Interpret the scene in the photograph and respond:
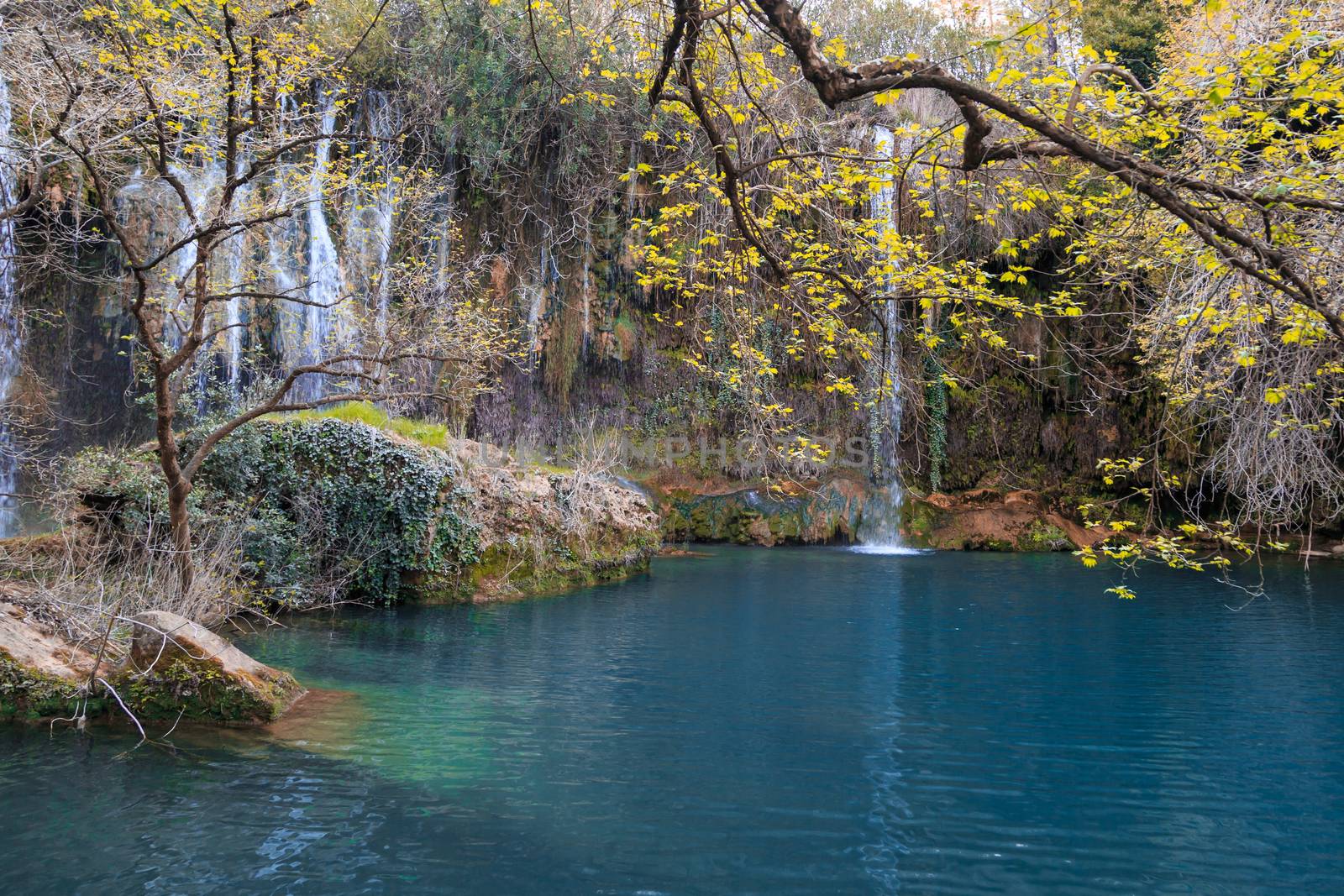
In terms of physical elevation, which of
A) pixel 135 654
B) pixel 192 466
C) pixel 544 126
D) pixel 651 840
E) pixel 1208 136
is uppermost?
pixel 544 126

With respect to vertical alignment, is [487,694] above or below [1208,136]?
below

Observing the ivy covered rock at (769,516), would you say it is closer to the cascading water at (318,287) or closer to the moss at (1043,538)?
the moss at (1043,538)

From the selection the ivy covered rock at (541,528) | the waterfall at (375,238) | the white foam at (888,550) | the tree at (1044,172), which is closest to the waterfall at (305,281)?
the waterfall at (375,238)

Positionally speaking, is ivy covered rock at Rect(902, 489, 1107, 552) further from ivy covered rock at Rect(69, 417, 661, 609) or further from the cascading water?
the cascading water

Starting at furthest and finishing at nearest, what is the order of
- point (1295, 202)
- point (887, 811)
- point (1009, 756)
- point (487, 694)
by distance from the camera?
1. point (487, 694)
2. point (1009, 756)
3. point (887, 811)
4. point (1295, 202)

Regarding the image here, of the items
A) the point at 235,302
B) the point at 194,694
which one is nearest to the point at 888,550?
the point at 235,302

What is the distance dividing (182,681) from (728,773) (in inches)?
163

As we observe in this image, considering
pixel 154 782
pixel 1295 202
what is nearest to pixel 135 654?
pixel 154 782

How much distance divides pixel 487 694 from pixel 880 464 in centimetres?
1606

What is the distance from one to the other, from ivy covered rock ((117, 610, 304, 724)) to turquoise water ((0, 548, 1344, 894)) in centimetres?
29

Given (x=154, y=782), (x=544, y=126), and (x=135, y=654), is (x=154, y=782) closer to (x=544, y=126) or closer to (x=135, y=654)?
(x=135, y=654)

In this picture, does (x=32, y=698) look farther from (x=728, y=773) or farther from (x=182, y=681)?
(x=728, y=773)

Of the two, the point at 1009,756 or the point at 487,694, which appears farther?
the point at 487,694

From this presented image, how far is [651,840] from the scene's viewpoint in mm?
4727
